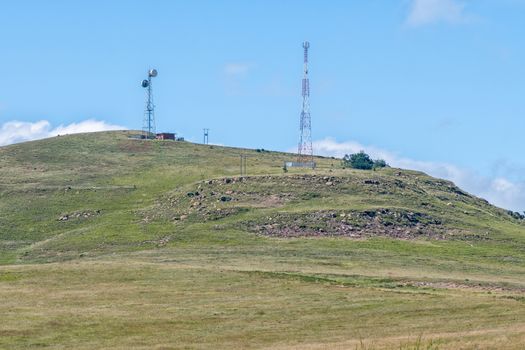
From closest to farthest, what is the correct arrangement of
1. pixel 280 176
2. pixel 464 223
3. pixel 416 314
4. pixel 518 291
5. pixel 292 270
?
pixel 416 314
pixel 518 291
pixel 292 270
pixel 464 223
pixel 280 176

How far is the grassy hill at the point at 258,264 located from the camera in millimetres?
78875

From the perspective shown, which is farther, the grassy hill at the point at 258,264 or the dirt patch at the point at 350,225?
the dirt patch at the point at 350,225

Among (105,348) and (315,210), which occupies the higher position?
(315,210)

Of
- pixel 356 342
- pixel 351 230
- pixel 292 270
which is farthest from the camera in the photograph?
pixel 351 230

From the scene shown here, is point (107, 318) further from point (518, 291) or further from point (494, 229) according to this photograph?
point (494, 229)

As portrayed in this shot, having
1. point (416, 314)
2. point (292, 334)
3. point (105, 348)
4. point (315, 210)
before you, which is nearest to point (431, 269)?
point (315, 210)

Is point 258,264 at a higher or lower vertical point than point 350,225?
lower

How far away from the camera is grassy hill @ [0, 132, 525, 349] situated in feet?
259

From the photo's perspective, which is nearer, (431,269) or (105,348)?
(105,348)

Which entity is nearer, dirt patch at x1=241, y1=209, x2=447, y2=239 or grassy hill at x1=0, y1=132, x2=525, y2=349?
grassy hill at x1=0, y1=132, x2=525, y2=349

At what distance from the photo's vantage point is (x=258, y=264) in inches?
5098

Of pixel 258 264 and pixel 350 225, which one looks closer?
pixel 258 264

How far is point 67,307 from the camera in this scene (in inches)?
3656

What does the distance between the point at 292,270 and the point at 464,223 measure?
5506 centimetres
